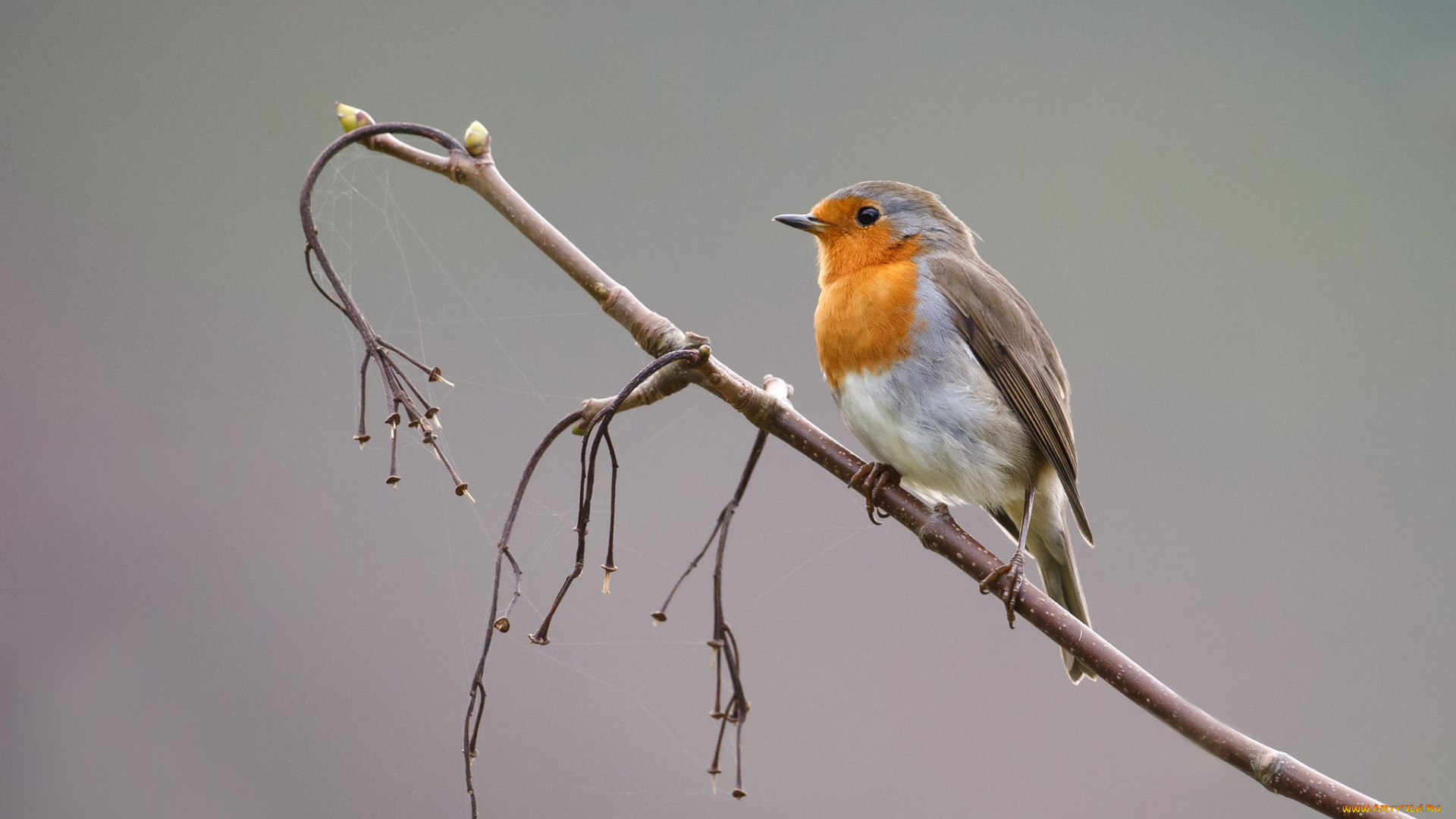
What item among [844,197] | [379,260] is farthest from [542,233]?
[379,260]

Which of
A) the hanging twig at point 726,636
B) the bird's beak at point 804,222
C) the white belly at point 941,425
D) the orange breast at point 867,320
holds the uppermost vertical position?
the bird's beak at point 804,222

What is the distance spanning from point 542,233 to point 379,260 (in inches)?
67.9

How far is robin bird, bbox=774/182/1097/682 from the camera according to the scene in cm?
142

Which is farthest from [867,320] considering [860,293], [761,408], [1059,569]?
[1059,569]

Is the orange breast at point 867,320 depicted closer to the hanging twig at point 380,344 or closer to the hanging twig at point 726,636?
the hanging twig at point 726,636

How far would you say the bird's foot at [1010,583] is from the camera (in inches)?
45.5

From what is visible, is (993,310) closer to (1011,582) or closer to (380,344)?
(1011,582)

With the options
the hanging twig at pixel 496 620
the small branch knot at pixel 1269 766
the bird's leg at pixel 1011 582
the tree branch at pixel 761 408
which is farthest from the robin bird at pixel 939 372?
the hanging twig at pixel 496 620

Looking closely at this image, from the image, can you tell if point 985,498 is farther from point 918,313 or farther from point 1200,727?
point 1200,727

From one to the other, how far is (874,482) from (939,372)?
18 cm

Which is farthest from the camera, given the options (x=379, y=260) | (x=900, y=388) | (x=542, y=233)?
(x=379, y=260)

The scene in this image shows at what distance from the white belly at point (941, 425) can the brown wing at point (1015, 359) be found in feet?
0.08

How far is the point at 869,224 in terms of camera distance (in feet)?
5.29

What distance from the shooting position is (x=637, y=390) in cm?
98
